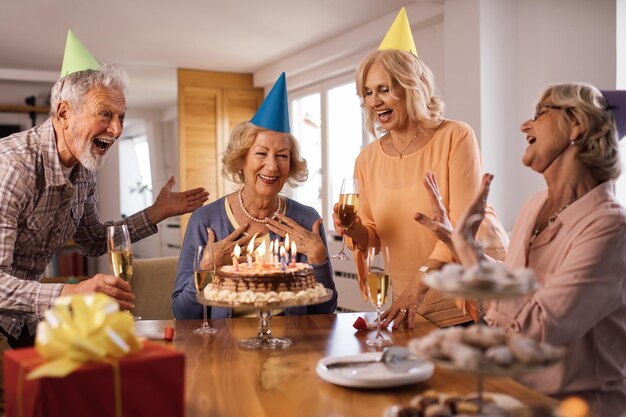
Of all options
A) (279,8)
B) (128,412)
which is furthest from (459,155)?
(279,8)

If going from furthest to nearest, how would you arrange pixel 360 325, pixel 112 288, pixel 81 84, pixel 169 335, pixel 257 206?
pixel 257 206, pixel 81 84, pixel 360 325, pixel 169 335, pixel 112 288

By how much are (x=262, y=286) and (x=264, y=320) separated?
0.13 metres

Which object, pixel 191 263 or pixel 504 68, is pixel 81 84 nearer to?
pixel 191 263

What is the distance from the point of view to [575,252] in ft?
4.88

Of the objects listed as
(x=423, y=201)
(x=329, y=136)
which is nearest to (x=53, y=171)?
(x=423, y=201)

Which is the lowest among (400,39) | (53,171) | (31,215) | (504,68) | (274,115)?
(31,215)

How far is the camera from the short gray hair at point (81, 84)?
224cm

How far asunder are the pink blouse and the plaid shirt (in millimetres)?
1250

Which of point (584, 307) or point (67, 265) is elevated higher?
point (584, 307)

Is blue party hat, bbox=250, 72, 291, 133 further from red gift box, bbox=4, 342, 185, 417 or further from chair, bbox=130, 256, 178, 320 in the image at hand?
red gift box, bbox=4, 342, 185, 417

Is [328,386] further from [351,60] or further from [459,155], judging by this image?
[351,60]

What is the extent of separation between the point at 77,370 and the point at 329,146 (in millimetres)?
5567

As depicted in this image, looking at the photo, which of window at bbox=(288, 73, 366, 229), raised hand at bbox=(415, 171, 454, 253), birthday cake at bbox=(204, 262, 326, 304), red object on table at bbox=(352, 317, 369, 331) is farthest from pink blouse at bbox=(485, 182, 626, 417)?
window at bbox=(288, 73, 366, 229)

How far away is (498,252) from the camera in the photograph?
2.24m
